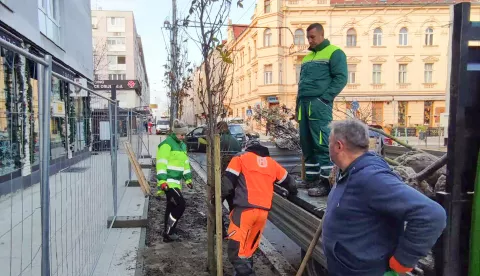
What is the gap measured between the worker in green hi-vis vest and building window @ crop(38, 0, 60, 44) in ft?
28.4

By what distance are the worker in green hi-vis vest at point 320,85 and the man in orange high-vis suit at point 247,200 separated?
2.66 feet

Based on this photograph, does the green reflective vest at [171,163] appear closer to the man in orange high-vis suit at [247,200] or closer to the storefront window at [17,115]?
the man in orange high-vis suit at [247,200]

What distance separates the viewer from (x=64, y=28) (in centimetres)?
1253

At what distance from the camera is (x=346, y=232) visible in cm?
211

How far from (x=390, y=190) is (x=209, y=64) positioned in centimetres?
265

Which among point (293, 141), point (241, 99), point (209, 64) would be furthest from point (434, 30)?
point (209, 64)

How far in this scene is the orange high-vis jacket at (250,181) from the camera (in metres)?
3.80

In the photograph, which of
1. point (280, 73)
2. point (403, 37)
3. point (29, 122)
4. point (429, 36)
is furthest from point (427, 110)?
point (29, 122)

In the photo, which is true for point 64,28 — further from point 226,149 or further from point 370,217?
point 370,217

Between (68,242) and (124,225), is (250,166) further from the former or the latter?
(124,225)

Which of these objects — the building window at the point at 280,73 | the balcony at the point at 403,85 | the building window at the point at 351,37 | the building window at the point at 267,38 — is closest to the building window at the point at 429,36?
the balcony at the point at 403,85

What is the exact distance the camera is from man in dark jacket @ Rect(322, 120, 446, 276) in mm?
1854

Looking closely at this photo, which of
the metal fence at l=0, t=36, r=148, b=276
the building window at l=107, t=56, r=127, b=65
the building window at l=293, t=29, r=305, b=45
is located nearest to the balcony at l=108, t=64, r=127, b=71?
the building window at l=107, t=56, r=127, b=65

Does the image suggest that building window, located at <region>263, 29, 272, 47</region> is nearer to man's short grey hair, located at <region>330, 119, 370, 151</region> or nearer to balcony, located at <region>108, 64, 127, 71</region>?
balcony, located at <region>108, 64, 127, 71</region>
